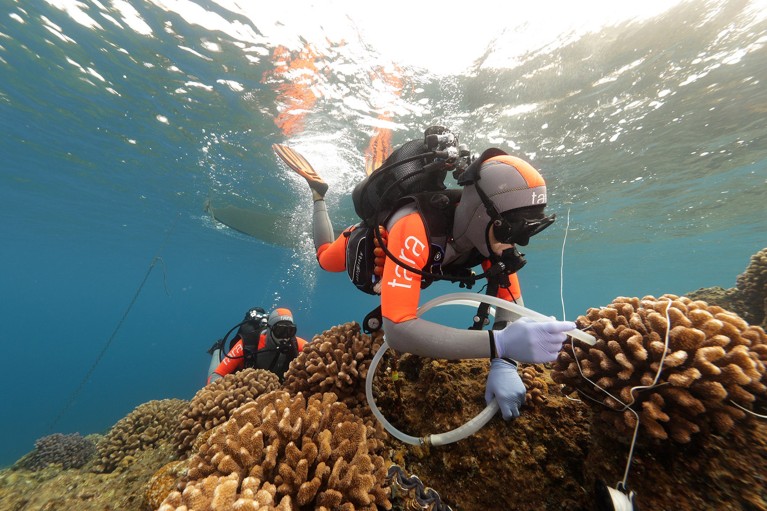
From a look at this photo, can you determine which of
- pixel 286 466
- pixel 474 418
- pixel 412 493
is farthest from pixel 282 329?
pixel 474 418

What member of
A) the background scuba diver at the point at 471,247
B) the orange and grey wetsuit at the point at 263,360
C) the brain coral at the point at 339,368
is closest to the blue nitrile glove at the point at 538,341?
the background scuba diver at the point at 471,247

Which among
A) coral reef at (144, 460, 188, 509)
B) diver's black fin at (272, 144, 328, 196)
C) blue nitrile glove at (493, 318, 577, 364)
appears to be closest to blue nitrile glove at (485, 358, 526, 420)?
blue nitrile glove at (493, 318, 577, 364)

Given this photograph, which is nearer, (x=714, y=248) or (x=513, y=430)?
(x=513, y=430)

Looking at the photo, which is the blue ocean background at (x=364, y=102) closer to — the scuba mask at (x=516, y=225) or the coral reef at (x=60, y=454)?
the scuba mask at (x=516, y=225)

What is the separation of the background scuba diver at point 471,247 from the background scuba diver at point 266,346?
4.15 m

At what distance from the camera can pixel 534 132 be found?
12844mm

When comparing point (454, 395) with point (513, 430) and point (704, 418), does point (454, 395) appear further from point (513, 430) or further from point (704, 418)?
point (704, 418)

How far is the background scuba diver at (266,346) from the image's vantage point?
6.54 meters

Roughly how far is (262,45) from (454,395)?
37.0 feet

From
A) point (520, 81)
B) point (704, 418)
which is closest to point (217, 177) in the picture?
point (520, 81)

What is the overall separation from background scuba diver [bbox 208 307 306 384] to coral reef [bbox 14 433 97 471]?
545 cm

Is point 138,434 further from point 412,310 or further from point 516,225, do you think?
point 516,225

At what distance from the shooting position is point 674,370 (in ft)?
6.63

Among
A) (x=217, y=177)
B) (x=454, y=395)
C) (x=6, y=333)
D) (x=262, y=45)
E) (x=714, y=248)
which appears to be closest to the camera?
(x=454, y=395)
